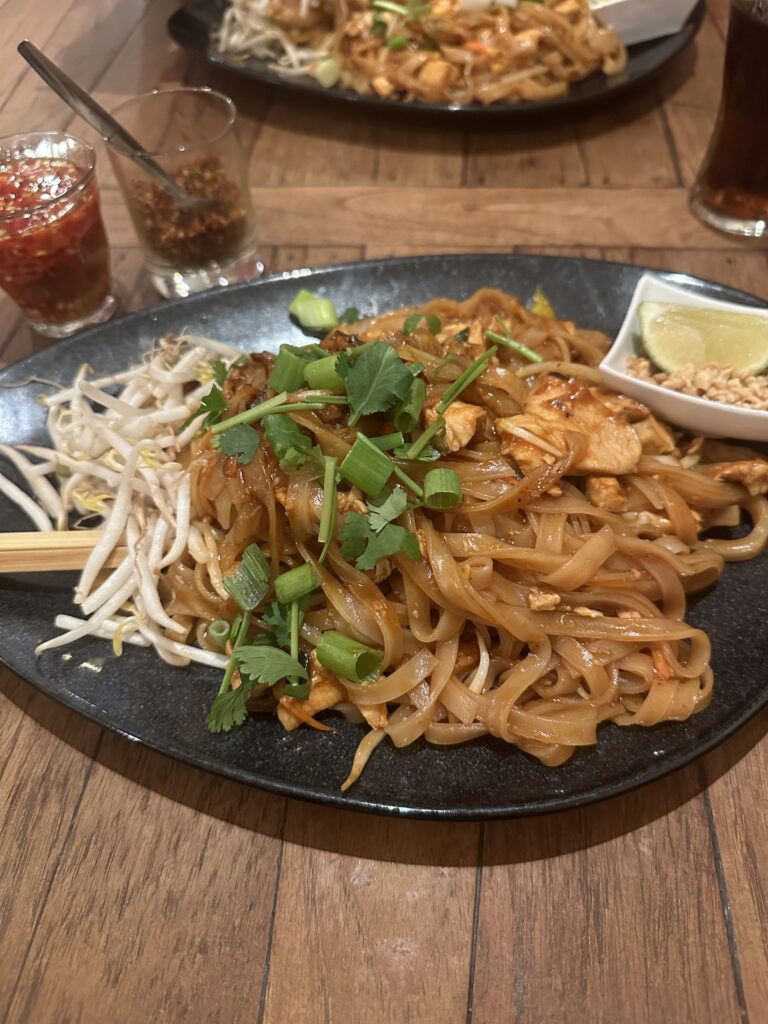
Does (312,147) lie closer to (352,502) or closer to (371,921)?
(352,502)

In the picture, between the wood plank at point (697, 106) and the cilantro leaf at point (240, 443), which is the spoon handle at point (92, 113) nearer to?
the cilantro leaf at point (240, 443)

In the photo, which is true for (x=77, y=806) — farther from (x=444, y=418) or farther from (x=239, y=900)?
(x=444, y=418)

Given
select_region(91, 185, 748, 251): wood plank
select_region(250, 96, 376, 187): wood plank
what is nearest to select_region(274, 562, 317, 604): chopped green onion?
select_region(91, 185, 748, 251): wood plank

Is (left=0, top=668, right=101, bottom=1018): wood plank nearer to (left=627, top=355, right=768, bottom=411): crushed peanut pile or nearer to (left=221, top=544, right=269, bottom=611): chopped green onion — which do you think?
(left=221, top=544, right=269, bottom=611): chopped green onion

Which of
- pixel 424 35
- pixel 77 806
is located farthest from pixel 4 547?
pixel 424 35

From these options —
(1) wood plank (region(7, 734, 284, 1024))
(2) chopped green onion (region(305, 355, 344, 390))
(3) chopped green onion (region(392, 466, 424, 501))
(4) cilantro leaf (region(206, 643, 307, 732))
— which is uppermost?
(2) chopped green onion (region(305, 355, 344, 390))
